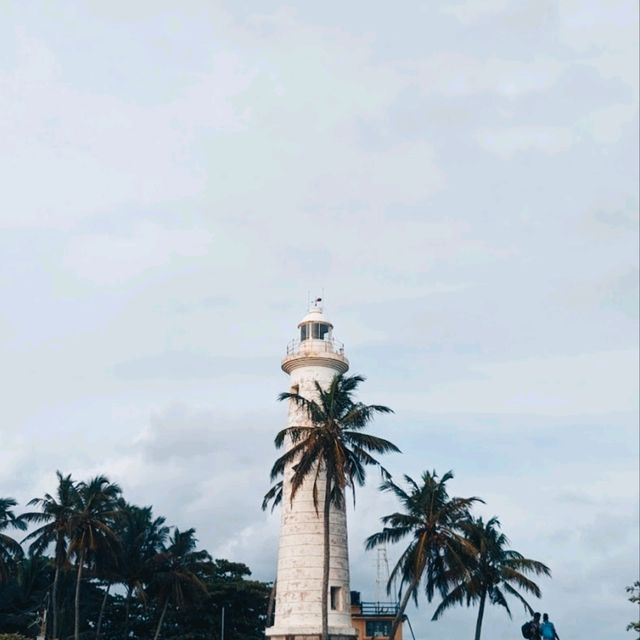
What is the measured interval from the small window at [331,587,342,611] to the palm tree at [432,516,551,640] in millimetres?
9041

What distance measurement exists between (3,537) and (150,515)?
11.8m

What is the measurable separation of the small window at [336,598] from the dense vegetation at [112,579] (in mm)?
18484

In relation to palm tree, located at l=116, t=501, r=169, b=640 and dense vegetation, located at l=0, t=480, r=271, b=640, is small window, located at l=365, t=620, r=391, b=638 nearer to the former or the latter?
dense vegetation, located at l=0, t=480, r=271, b=640

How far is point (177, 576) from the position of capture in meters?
67.2

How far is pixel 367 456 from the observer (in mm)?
48062

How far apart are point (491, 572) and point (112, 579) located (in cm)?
2971

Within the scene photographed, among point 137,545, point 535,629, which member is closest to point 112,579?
point 137,545

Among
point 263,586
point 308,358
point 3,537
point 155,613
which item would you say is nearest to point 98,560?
point 3,537

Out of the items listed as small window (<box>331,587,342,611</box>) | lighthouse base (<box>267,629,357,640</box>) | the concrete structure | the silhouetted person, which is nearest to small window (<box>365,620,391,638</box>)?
the concrete structure

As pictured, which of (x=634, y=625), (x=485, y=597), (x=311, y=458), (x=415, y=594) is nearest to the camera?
(x=634, y=625)

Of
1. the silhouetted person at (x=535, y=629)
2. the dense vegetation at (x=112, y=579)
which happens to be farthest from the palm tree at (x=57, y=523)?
the silhouetted person at (x=535, y=629)

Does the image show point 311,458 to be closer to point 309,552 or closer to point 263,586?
point 309,552

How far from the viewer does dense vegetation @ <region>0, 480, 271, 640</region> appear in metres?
60.6

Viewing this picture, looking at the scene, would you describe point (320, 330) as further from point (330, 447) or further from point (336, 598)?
point (336, 598)
